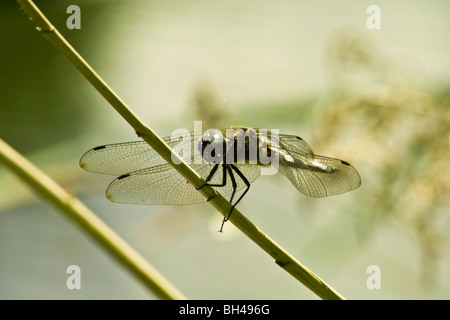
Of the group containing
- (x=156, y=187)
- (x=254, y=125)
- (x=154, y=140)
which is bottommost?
(x=156, y=187)

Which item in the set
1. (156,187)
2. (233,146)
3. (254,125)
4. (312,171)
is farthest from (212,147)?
(254,125)

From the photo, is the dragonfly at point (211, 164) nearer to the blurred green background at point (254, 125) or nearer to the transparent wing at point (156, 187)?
the transparent wing at point (156, 187)

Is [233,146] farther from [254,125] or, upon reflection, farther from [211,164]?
[254,125]

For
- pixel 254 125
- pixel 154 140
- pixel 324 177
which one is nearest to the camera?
pixel 154 140

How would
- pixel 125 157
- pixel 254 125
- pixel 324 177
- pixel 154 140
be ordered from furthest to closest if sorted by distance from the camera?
pixel 254 125
pixel 324 177
pixel 125 157
pixel 154 140

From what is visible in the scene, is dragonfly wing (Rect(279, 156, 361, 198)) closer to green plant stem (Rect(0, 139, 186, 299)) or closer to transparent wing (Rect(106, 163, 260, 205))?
transparent wing (Rect(106, 163, 260, 205))

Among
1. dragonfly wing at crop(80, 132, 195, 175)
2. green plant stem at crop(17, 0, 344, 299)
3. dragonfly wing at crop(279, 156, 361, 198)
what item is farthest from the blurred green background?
green plant stem at crop(17, 0, 344, 299)
